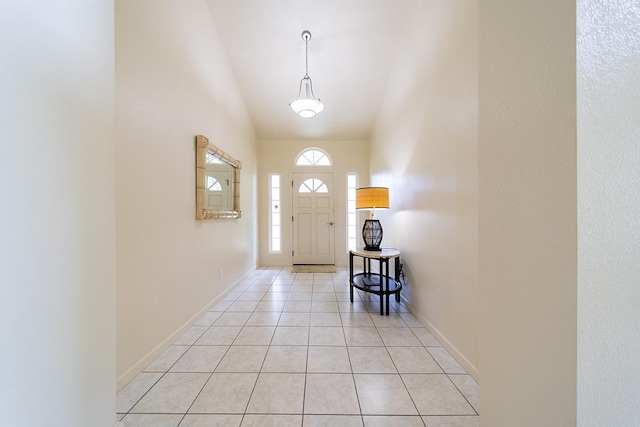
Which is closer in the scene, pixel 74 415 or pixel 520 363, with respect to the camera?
pixel 520 363

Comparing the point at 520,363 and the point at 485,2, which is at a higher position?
the point at 485,2

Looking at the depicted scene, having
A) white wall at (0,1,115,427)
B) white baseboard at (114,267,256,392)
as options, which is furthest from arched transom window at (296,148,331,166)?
white wall at (0,1,115,427)

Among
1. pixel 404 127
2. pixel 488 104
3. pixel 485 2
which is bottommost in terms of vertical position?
pixel 488 104

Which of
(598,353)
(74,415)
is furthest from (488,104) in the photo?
(74,415)

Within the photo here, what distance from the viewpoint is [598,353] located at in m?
0.52

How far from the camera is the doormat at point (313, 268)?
4.53 m

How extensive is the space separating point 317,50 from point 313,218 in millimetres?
2959

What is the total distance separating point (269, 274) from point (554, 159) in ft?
13.8

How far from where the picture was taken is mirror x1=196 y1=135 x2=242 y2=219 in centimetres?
244

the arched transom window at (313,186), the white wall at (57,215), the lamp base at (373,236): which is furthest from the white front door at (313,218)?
the white wall at (57,215)

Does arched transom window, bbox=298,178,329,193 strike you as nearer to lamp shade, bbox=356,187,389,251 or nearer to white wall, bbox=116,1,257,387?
lamp shade, bbox=356,187,389,251

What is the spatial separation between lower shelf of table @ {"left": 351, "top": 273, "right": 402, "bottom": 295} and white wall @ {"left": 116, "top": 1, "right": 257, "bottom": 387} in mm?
1701

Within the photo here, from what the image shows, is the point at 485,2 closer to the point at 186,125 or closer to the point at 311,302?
the point at 186,125

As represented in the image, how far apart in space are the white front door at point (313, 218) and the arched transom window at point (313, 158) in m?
0.24
